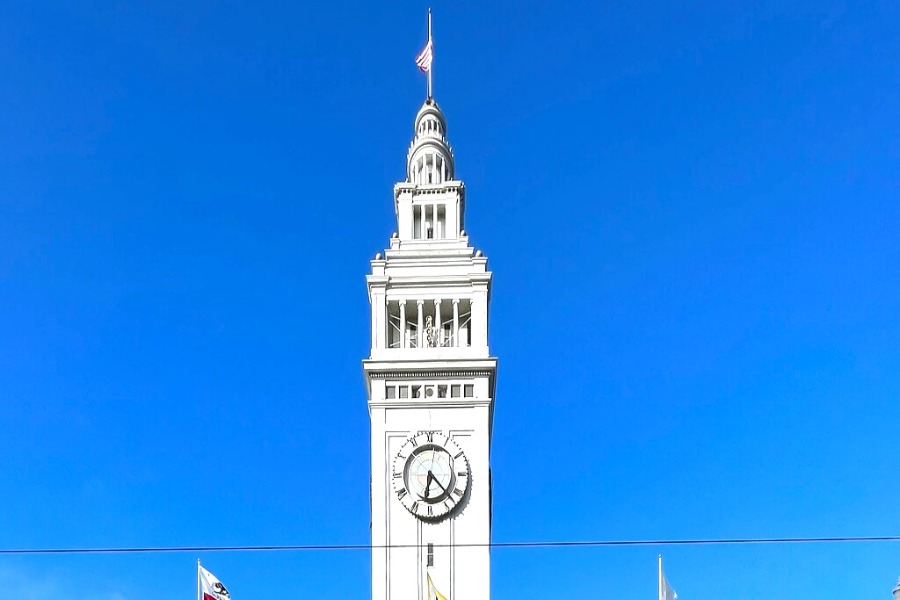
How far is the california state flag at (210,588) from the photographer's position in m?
47.0

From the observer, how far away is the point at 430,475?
59000mm

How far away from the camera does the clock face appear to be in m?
58.8

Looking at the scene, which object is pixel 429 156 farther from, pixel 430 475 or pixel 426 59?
pixel 430 475

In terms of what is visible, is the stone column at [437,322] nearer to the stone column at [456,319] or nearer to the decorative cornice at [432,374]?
the stone column at [456,319]

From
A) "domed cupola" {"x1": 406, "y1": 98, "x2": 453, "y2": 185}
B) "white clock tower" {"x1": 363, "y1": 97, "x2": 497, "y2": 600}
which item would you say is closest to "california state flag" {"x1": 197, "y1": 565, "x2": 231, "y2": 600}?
"white clock tower" {"x1": 363, "y1": 97, "x2": 497, "y2": 600}

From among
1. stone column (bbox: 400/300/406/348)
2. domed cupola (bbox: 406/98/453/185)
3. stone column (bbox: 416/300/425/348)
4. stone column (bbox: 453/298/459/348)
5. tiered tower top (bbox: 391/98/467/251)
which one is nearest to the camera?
stone column (bbox: 400/300/406/348)

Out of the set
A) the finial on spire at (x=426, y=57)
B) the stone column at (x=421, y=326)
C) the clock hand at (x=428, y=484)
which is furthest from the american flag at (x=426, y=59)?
the clock hand at (x=428, y=484)

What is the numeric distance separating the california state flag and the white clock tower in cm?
999

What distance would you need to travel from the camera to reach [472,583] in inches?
2276

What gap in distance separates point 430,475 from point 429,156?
→ 23.9 meters

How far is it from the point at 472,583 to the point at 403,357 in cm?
1359

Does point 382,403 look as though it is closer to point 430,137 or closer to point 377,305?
point 377,305

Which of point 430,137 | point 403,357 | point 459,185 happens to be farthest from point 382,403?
point 430,137

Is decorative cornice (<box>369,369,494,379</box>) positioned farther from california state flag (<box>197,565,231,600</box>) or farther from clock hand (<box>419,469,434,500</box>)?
california state flag (<box>197,565,231,600</box>)
